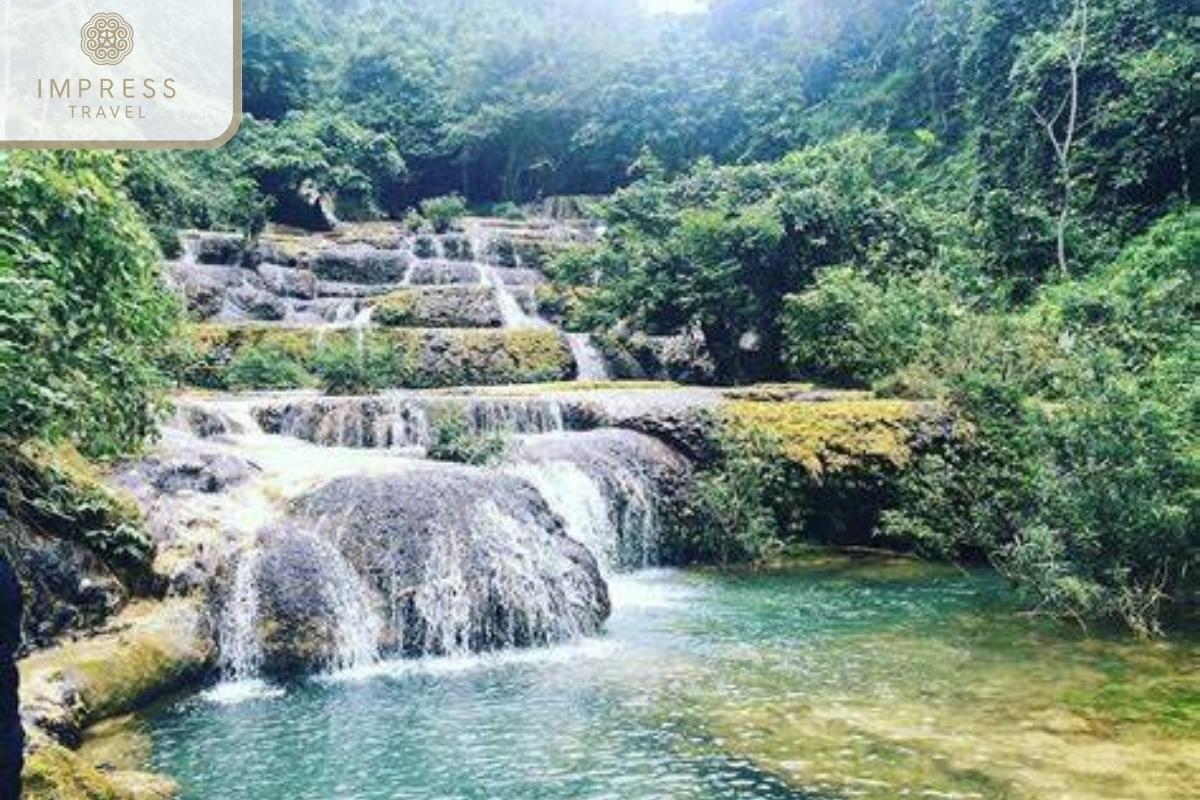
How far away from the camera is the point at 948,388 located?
53.2ft

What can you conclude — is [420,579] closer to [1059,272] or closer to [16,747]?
[16,747]

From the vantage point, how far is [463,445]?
48.1 feet

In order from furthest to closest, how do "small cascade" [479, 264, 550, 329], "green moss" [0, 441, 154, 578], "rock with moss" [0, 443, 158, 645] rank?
"small cascade" [479, 264, 550, 329]
"green moss" [0, 441, 154, 578]
"rock with moss" [0, 443, 158, 645]

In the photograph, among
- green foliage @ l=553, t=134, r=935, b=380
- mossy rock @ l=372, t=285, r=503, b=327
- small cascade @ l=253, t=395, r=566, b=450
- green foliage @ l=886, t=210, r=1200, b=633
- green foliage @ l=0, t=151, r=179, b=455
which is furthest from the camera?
mossy rock @ l=372, t=285, r=503, b=327

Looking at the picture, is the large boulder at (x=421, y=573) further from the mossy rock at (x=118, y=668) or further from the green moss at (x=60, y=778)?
the green moss at (x=60, y=778)

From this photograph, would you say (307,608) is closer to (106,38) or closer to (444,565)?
(444,565)

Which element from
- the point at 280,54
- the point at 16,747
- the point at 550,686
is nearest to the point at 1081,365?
the point at 550,686

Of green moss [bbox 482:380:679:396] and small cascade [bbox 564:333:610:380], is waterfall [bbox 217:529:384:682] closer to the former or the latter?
green moss [bbox 482:380:679:396]

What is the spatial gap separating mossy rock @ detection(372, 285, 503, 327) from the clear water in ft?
51.5

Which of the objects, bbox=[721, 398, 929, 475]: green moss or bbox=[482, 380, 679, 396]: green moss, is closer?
bbox=[721, 398, 929, 475]: green moss

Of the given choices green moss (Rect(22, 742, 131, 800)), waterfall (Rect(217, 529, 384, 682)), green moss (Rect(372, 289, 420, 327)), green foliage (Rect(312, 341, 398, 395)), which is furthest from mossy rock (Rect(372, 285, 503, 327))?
green moss (Rect(22, 742, 131, 800))

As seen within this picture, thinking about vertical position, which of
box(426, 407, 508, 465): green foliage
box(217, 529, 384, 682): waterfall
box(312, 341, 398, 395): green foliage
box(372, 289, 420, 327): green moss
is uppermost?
box(372, 289, 420, 327): green moss

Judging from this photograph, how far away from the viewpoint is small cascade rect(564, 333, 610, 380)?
79.2ft

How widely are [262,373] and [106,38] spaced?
1902 cm
